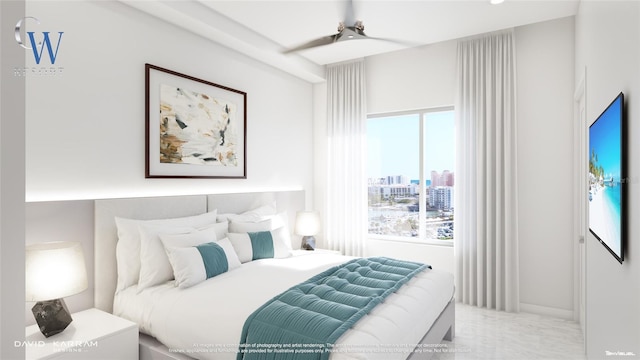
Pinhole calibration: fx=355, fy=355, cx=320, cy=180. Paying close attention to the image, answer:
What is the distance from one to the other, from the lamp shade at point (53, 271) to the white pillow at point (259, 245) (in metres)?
1.21

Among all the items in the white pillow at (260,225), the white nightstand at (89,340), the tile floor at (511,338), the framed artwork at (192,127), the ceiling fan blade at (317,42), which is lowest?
the tile floor at (511,338)

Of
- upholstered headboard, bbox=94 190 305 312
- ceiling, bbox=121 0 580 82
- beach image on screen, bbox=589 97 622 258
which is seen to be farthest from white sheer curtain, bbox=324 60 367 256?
beach image on screen, bbox=589 97 622 258

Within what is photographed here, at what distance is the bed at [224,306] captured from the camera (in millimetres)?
1912

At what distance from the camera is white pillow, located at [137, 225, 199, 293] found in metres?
2.52

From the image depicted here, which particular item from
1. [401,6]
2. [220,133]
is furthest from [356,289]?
[401,6]

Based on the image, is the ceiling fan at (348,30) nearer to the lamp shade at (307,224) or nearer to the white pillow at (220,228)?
the white pillow at (220,228)

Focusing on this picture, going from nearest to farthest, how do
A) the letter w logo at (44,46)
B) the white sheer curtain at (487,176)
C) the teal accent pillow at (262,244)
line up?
1. the letter w logo at (44,46)
2. the teal accent pillow at (262,244)
3. the white sheer curtain at (487,176)

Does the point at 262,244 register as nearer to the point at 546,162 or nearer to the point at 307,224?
the point at 307,224

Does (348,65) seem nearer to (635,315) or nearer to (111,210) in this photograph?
(111,210)

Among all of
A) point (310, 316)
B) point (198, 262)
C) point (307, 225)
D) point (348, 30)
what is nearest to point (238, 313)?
point (310, 316)

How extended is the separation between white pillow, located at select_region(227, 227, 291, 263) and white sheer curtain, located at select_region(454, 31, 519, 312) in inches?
76.4

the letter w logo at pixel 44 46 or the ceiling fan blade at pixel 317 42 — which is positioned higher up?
the ceiling fan blade at pixel 317 42

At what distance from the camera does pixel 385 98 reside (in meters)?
4.48

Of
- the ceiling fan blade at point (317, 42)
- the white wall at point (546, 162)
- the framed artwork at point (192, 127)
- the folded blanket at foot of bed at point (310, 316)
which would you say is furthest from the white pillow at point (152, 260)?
the white wall at point (546, 162)
